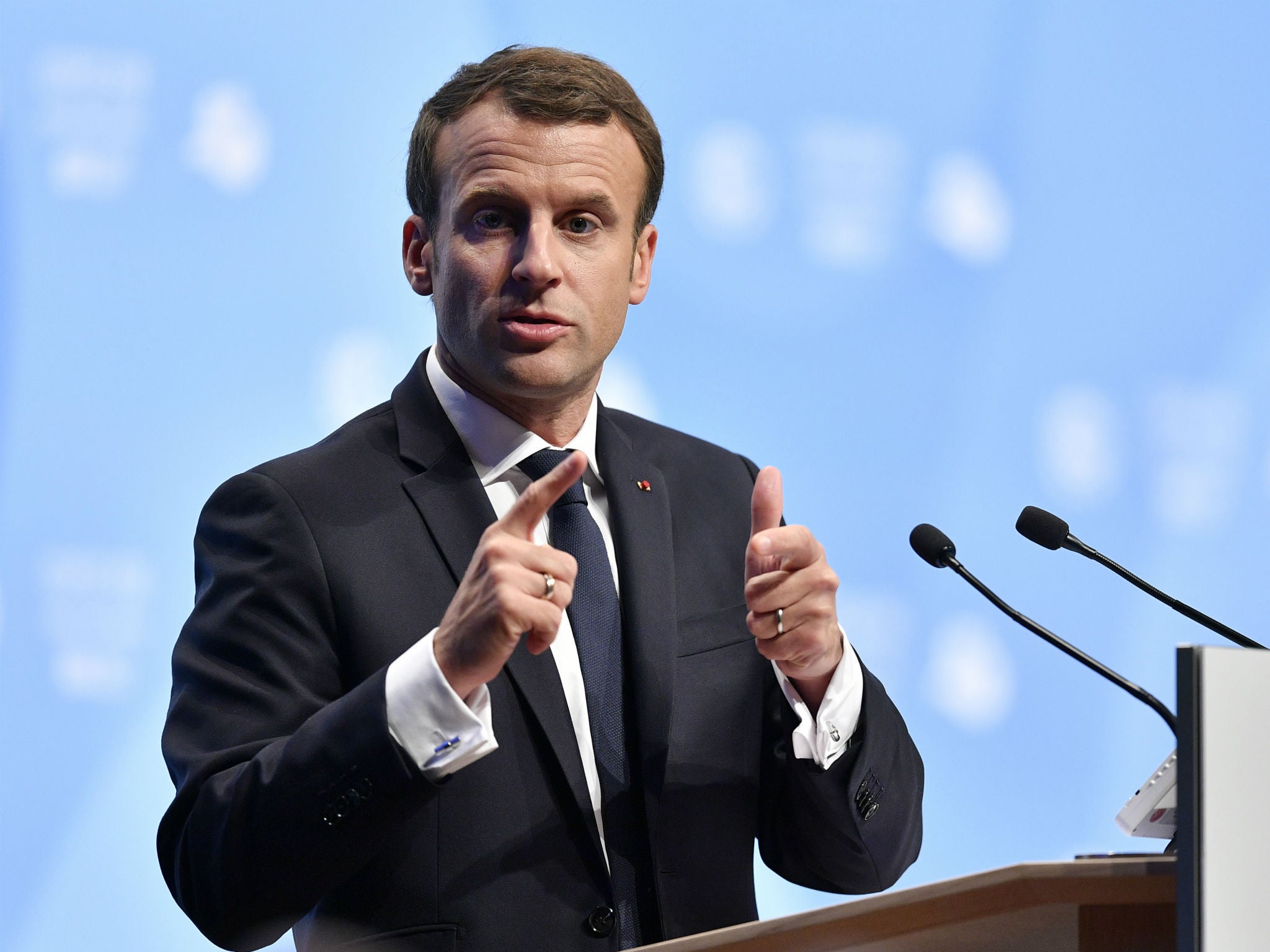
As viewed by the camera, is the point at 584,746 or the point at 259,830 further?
the point at 584,746

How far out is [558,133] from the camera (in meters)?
2.05

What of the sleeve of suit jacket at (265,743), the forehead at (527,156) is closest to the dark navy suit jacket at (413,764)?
the sleeve of suit jacket at (265,743)

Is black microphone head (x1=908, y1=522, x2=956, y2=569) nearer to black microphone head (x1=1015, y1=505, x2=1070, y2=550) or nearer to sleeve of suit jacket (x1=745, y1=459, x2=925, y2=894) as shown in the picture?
black microphone head (x1=1015, y1=505, x2=1070, y2=550)

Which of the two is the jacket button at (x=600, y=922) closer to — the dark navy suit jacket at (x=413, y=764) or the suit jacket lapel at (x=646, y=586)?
the dark navy suit jacket at (x=413, y=764)

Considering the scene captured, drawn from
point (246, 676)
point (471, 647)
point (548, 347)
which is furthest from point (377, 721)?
point (548, 347)

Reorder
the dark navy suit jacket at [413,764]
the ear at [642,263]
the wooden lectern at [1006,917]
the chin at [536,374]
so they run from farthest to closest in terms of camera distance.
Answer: the ear at [642,263], the chin at [536,374], the dark navy suit jacket at [413,764], the wooden lectern at [1006,917]

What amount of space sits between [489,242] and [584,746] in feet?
2.52

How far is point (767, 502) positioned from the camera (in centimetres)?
184

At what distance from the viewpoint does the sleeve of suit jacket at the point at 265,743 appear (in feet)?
5.22

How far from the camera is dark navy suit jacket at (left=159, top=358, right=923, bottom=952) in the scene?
164cm

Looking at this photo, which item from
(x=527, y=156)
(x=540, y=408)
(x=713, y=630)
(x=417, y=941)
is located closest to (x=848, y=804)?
(x=713, y=630)

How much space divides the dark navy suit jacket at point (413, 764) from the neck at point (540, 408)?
0.06m

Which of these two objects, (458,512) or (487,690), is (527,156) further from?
(487,690)

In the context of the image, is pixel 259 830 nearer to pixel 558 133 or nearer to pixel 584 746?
pixel 584 746
